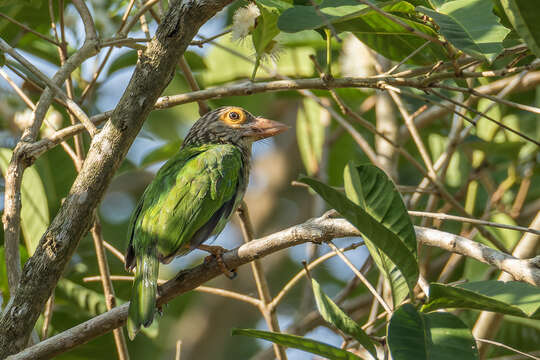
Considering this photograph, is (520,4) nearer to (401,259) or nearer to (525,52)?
(525,52)

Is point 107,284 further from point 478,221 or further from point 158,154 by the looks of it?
point 158,154

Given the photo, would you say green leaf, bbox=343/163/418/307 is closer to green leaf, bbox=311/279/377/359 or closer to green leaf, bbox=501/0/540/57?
green leaf, bbox=311/279/377/359

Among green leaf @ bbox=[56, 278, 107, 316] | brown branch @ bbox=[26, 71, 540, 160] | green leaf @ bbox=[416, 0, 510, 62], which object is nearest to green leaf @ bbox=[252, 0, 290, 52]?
brown branch @ bbox=[26, 71, 540, 160]

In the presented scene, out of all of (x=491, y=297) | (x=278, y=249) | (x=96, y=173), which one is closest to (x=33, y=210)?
(x=96, y=173)

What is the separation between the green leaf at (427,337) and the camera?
163cm

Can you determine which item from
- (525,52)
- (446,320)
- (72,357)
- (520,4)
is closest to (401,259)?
(446,320)

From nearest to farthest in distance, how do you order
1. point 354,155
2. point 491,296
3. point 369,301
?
1. point 491,296
2. point 369,301
3. point 354,155

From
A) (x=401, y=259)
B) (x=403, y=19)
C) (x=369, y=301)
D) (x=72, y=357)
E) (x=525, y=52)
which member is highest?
(x=403, y=19)

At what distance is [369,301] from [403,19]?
2758mm

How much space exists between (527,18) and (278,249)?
3.37ft

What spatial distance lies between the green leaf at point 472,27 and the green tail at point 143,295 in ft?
4.82

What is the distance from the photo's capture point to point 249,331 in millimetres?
1864

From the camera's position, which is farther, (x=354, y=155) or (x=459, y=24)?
(x=354, y=155)

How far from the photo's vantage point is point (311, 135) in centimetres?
496
